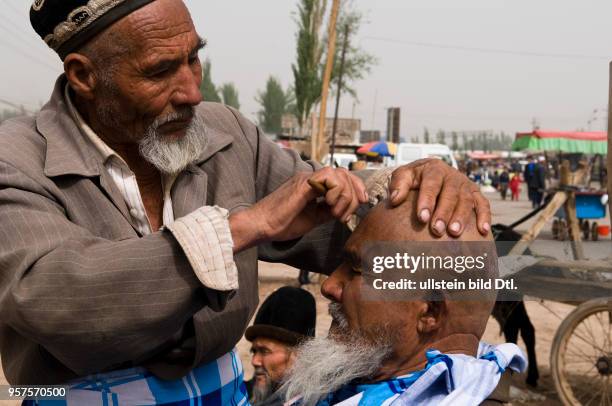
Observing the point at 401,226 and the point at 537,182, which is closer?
the point at 401,226

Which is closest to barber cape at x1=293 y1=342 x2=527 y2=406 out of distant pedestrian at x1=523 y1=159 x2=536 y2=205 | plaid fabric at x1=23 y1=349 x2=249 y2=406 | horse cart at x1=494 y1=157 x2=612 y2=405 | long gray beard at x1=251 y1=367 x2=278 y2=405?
plaid fabric at x1=23 y1=349 x2=249 y2=406

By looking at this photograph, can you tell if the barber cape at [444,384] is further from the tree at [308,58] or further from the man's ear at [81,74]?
the tree at [308,58]

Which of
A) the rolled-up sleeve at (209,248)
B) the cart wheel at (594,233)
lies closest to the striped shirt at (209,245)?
the rolled-up sleeve at (209,248)

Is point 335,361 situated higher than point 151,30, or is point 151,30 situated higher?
point 151,30

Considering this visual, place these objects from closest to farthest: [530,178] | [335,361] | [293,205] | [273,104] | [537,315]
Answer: [293,205]
[335,361]
[537,315]
[530,178]
[273,104]

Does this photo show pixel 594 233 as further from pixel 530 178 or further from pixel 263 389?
pixel 263 389

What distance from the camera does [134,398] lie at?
5.50ft

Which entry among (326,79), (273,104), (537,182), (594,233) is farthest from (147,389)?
(273,104)

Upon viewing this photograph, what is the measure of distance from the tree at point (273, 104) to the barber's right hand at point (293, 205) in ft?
275

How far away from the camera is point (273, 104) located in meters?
86.8

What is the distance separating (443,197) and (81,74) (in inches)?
39.8

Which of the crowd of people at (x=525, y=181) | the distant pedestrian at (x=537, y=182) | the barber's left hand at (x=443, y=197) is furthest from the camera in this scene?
the crowd of people at (x=525, y=181)

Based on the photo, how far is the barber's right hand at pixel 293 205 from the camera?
53.1 inches

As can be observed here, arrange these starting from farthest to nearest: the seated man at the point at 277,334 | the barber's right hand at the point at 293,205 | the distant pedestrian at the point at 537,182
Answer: the distant pedestrian at the point at 537,182 → the seated man at the point at 277,334 → the barber's right hand at the point at 293,205
